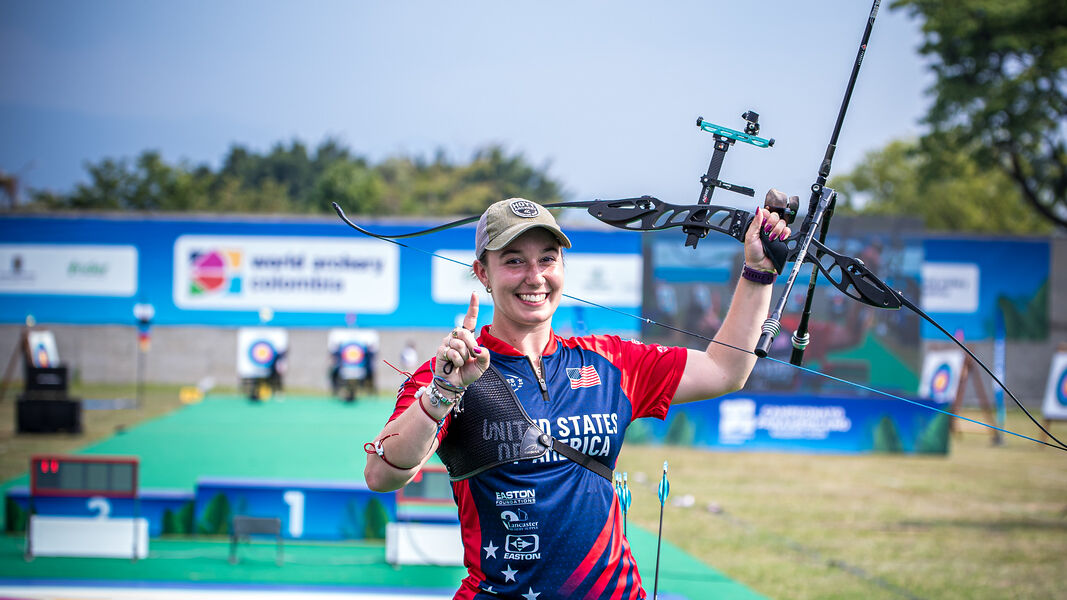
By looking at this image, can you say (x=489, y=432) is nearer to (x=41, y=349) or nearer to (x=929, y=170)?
(x=41, y=349)

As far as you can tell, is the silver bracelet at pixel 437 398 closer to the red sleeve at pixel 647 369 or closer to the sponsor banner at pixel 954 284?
the red sleeve at pixel 647 369

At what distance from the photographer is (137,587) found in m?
6.63

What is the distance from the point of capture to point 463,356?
2062 mm

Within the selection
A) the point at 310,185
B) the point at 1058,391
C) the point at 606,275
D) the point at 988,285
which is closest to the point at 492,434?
the point at 1058,391

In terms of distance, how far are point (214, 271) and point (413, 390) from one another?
21.6m

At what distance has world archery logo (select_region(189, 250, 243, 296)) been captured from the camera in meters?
22.7

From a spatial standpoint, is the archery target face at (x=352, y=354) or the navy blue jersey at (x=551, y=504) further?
the archery target face at (x=352, y=354)

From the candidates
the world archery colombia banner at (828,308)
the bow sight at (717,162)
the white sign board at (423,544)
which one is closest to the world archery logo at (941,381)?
the world archery colombia banner at (828,308)

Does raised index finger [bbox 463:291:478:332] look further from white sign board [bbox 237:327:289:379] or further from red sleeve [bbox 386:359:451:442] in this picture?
white sign board [bbox 237:327:289:379]

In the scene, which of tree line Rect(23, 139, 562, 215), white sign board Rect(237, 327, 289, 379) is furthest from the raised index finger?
tree line Rect(23, 139, 562, 215)

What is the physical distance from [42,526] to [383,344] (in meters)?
15.9

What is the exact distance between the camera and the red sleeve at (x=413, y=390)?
7.75ft

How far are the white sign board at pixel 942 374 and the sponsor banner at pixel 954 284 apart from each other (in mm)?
5435

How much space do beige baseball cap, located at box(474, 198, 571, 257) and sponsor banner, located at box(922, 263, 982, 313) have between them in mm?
22923
